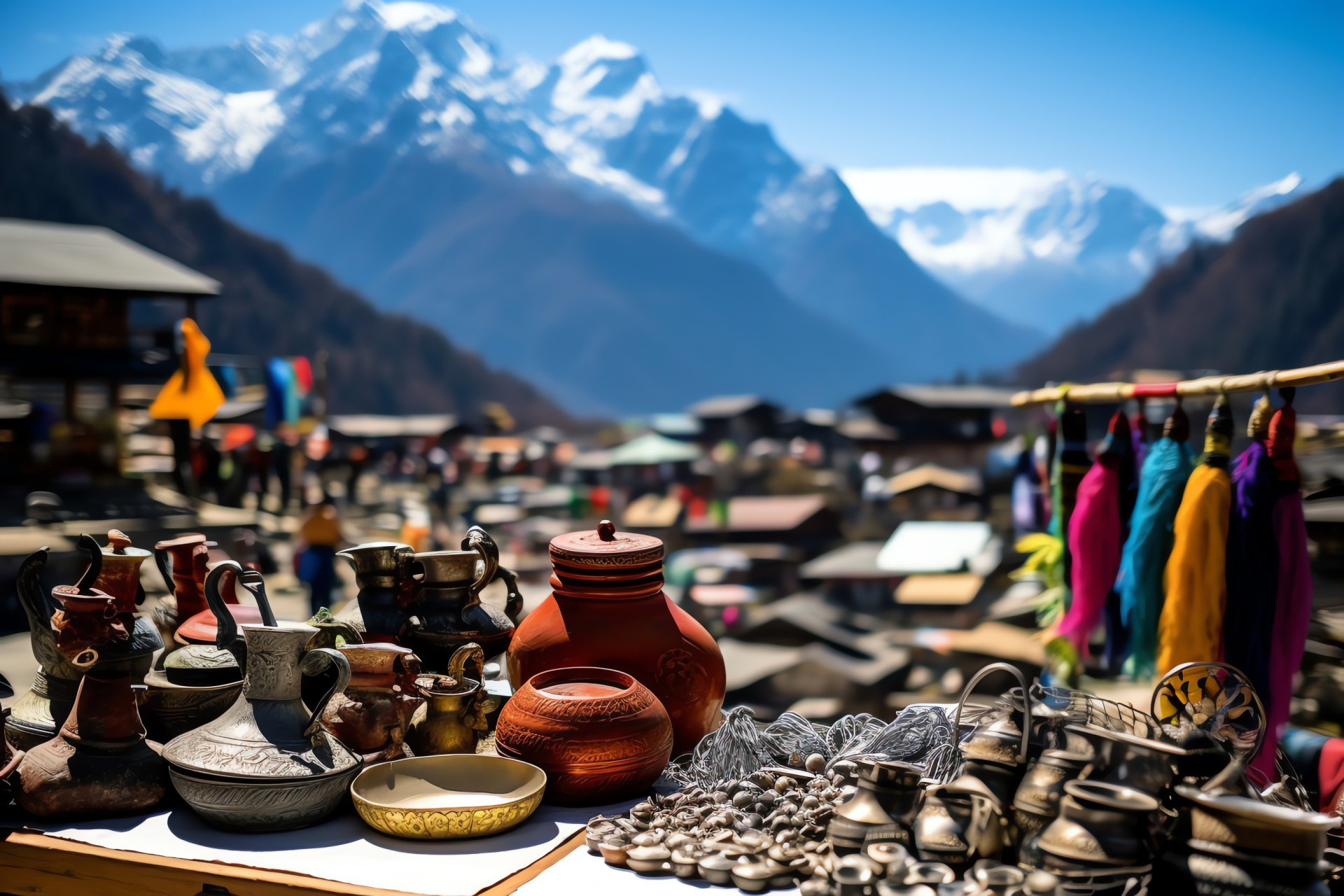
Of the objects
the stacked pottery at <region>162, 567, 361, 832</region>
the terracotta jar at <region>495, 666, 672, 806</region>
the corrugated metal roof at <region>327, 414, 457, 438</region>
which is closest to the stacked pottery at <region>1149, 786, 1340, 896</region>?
the terracotta jar at <region>495, 666, 672, 806</region>

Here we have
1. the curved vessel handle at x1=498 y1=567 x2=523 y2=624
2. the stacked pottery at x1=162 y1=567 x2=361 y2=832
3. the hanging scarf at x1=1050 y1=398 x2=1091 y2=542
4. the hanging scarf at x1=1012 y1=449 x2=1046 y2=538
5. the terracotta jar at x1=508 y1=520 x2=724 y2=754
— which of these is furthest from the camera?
the hanging scarf at x1=1012 y1=449 x2=1046 y2=538

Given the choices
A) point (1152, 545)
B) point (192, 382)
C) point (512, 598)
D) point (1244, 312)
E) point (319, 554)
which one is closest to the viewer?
point (512, 598)

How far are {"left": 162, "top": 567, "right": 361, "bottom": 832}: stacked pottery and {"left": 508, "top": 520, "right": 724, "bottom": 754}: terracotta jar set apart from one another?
527mm

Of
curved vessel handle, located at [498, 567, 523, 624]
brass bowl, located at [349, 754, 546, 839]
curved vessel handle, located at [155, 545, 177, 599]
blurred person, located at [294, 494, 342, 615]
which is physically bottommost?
blurred person, located at [294, 494, 342, 615]

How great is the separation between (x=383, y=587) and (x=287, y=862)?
0.75 m

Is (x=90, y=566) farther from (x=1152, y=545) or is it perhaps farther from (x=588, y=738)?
(x=1152, y=545)

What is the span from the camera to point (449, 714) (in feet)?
6.80

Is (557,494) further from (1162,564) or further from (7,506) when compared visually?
(1162,564)

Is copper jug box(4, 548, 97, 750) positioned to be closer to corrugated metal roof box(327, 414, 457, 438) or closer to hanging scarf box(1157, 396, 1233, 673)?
hanging scarf box(1157, 396, 1233, 673)

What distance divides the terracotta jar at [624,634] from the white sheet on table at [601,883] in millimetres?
538

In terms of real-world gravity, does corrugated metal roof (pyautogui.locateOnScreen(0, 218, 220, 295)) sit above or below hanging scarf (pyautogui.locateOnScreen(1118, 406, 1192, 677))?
above

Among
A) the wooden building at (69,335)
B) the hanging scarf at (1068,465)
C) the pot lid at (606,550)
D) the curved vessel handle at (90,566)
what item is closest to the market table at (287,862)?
the curved vessel handle at (90,566)

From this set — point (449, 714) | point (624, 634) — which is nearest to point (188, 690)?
point (449, 714)

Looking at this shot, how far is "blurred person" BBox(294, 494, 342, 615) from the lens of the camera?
301 inches
